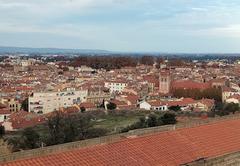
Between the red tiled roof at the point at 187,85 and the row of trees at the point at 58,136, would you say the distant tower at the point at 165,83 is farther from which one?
the row of trees at the point at 58,136

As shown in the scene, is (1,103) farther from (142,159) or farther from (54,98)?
(142,159)

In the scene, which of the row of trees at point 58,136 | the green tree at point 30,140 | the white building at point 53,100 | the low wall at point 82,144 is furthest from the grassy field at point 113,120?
the low wall at point 82,144

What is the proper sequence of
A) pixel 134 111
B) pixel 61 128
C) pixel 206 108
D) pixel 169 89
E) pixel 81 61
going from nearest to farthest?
1. pixel 61 128
2. pixel 134 111
3. pixel 206 108
4. pixel 169 89
5. pixel 81 61

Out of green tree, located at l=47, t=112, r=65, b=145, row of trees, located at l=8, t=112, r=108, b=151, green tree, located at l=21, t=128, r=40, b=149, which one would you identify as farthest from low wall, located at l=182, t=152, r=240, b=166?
green tree, located at l=21, t=128, r=40, b=149

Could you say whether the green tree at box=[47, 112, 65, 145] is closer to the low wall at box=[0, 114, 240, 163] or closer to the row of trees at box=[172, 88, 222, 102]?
the low wall at box=[0, 114, 240, 163]

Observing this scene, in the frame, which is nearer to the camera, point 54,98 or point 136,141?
point 136,141

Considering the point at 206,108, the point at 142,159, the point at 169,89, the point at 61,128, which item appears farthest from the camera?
the point at 169,89

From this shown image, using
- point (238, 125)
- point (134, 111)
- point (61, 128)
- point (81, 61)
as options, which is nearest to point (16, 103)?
point (134, 111)
